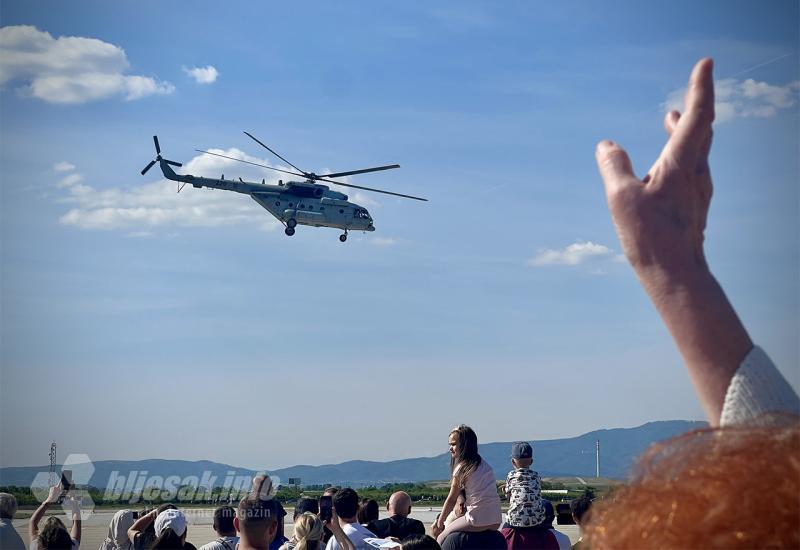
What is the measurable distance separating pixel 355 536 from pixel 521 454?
1569 mm

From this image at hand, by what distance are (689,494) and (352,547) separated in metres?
5.86

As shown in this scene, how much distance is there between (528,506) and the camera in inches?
294

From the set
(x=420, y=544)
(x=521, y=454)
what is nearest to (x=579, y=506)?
(x=521, y=454)

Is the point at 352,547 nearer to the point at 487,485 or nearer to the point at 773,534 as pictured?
the point at 487,485

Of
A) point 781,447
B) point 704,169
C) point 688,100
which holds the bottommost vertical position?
point 781,447

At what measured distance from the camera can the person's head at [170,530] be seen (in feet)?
21.9

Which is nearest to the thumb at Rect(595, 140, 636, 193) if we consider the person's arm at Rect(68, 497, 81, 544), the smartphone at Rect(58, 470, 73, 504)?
the smartphone at Rect(58, 470, 73, 504)

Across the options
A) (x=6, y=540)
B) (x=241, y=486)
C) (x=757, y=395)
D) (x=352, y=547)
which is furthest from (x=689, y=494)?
(x=241, y=486)

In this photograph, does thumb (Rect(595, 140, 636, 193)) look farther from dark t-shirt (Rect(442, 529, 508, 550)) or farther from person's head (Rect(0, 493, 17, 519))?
person's head (Rect(0, 493, 17, 519))

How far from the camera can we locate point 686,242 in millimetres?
1575

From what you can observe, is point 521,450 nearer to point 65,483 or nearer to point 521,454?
point 521,454

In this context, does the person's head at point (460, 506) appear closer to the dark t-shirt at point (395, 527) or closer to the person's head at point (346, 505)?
the dark t-shirt at point (395, 527)

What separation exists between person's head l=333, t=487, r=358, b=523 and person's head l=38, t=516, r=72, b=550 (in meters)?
2.06

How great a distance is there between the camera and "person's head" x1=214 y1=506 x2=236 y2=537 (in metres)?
7.80
